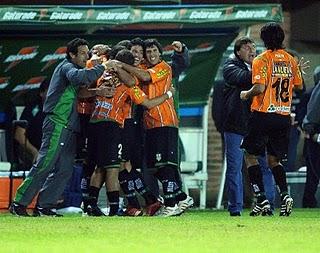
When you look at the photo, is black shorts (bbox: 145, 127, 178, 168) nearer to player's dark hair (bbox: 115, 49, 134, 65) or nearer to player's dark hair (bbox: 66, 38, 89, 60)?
player's dark hair (bbox: 115, 49, 134, 65)

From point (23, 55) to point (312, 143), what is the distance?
4.45 m

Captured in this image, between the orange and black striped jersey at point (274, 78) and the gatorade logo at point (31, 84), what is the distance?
4535 mm

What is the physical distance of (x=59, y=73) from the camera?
16875mm

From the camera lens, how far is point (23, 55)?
64.4 feet

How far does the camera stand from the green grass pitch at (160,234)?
11523mm

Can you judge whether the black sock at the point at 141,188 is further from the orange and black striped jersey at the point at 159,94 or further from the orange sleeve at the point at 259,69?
the orange sleeve at the point at 259,69

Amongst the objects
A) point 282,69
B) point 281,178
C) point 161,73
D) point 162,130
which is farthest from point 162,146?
point 282,69

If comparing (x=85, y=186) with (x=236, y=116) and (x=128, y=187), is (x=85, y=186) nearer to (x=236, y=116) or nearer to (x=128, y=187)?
(x=128, y=187)

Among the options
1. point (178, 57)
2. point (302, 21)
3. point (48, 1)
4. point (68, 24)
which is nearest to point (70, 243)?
point (178, 57)

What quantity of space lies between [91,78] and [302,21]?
9523mm

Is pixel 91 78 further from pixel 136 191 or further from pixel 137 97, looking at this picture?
pixel 136 191

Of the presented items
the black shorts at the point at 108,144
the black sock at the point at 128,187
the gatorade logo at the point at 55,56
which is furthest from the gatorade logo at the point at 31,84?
the black shorts at the point at 108,144

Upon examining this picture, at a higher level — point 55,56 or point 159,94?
point 55,56

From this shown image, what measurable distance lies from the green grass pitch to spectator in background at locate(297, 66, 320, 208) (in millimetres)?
3841
